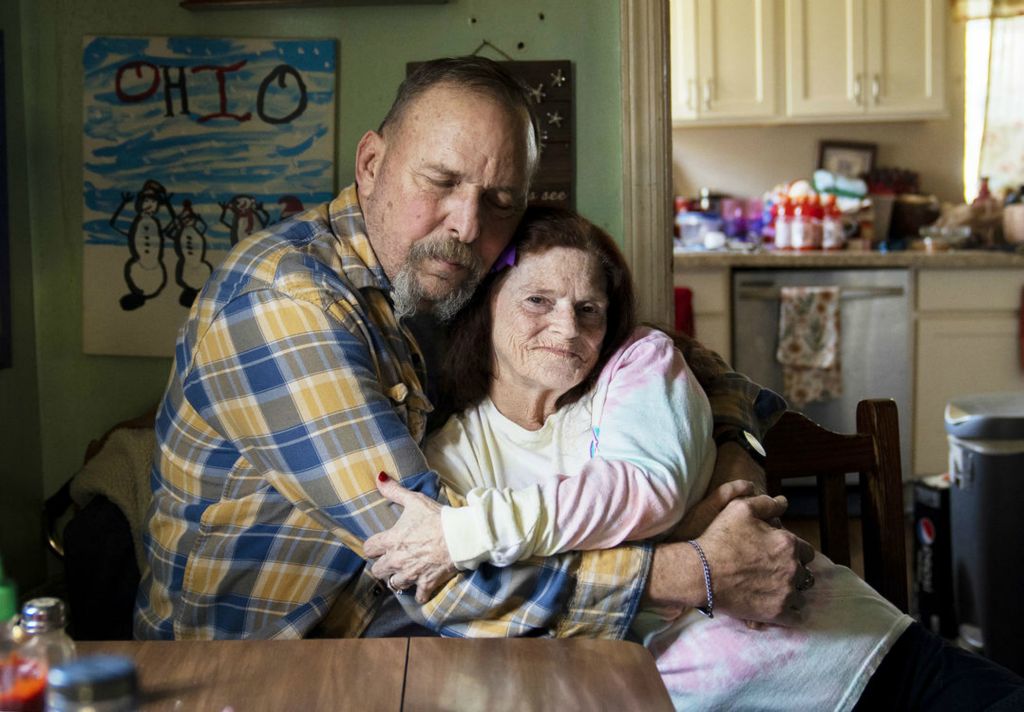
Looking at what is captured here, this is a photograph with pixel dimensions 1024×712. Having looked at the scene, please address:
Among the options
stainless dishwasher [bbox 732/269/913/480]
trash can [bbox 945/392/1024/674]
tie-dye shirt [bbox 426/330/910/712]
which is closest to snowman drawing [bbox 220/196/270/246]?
tie-dye shirt [bbox 426/330/910/712]

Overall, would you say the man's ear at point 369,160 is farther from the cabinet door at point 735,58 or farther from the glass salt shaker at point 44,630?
→ the cabinet door at point 735,58

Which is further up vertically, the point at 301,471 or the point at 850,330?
the point at 301,471

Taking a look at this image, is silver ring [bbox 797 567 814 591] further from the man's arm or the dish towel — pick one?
the dish towel

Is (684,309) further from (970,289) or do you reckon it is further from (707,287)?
(970,289)

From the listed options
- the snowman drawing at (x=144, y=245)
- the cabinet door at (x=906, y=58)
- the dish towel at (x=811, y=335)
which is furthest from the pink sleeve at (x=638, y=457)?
the cabinet door at (x=906, y=58)

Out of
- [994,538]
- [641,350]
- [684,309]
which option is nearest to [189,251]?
[641,350]

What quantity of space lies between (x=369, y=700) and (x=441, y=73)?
950mm

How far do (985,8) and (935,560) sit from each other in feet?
11.2

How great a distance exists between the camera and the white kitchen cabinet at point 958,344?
4598 millimetres

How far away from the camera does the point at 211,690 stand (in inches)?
39.2

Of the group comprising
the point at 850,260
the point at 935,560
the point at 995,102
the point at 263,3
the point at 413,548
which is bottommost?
the point at 935,560

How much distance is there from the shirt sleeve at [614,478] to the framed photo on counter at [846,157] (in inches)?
160

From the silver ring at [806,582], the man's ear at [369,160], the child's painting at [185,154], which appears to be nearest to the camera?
the silver ring at [806,582]

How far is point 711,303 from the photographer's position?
4.57 m
